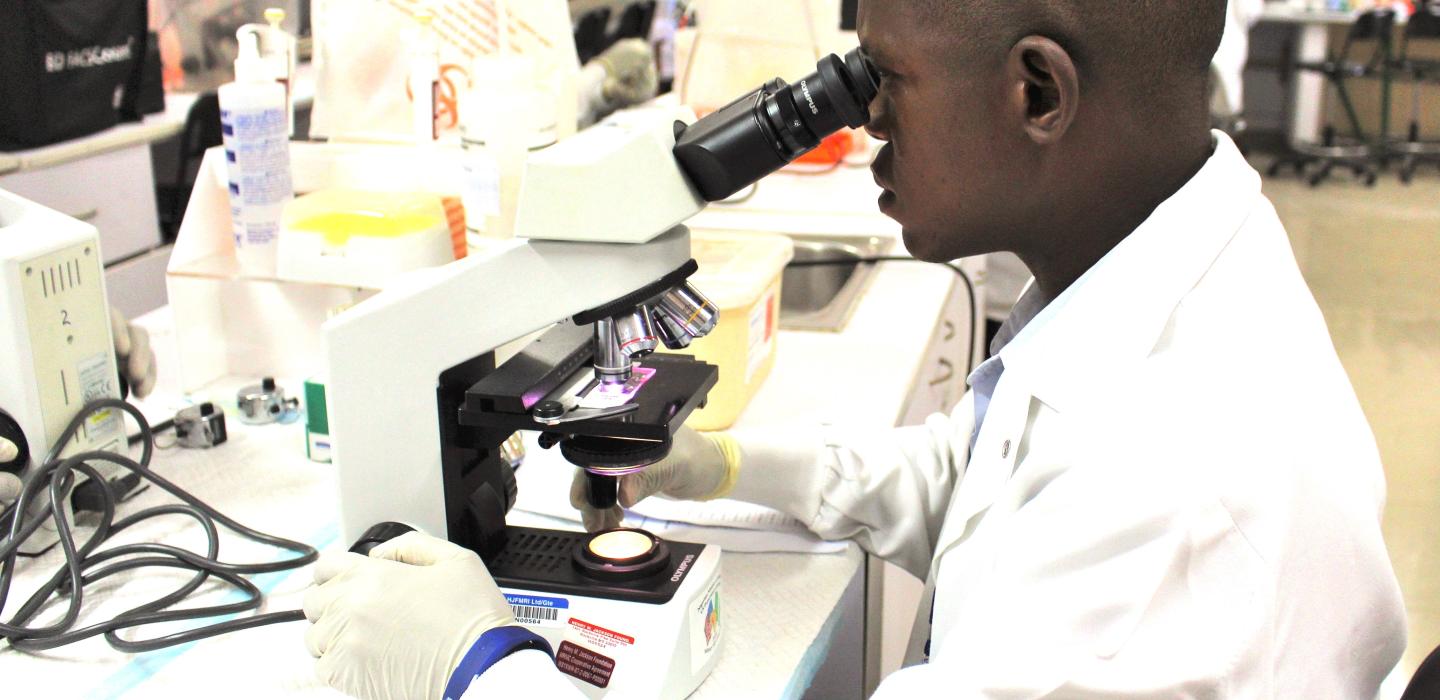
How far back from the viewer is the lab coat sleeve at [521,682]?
0.81 metres

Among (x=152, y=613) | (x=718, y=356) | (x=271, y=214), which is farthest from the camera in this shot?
(x=271, y=214)

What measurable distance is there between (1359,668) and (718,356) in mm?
699

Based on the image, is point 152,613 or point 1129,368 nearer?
point 1129,368

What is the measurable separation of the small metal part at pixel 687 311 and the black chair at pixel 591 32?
2719mm

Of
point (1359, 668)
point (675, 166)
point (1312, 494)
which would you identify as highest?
point (675, 166)

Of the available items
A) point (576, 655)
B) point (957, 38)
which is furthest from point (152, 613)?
point (957, 38)

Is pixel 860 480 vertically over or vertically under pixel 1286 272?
under

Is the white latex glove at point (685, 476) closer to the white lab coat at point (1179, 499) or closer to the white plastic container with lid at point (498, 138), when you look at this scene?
the white lab coat at point (1179, 499)

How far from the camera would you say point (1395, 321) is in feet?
14.9

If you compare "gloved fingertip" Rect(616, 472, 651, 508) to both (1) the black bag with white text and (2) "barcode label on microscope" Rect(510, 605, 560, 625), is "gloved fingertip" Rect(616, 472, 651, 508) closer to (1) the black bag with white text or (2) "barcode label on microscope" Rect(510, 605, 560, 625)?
(2) "barcode label on microscope" Rect(510, 605, 560, 625)

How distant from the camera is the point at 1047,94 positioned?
0.84 m

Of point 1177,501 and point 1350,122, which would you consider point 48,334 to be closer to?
point 1177,501

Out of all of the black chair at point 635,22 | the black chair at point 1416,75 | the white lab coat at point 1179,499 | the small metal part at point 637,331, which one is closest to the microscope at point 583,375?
the small metal part at point 637,331

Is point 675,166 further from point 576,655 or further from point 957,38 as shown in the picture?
point 576,655
